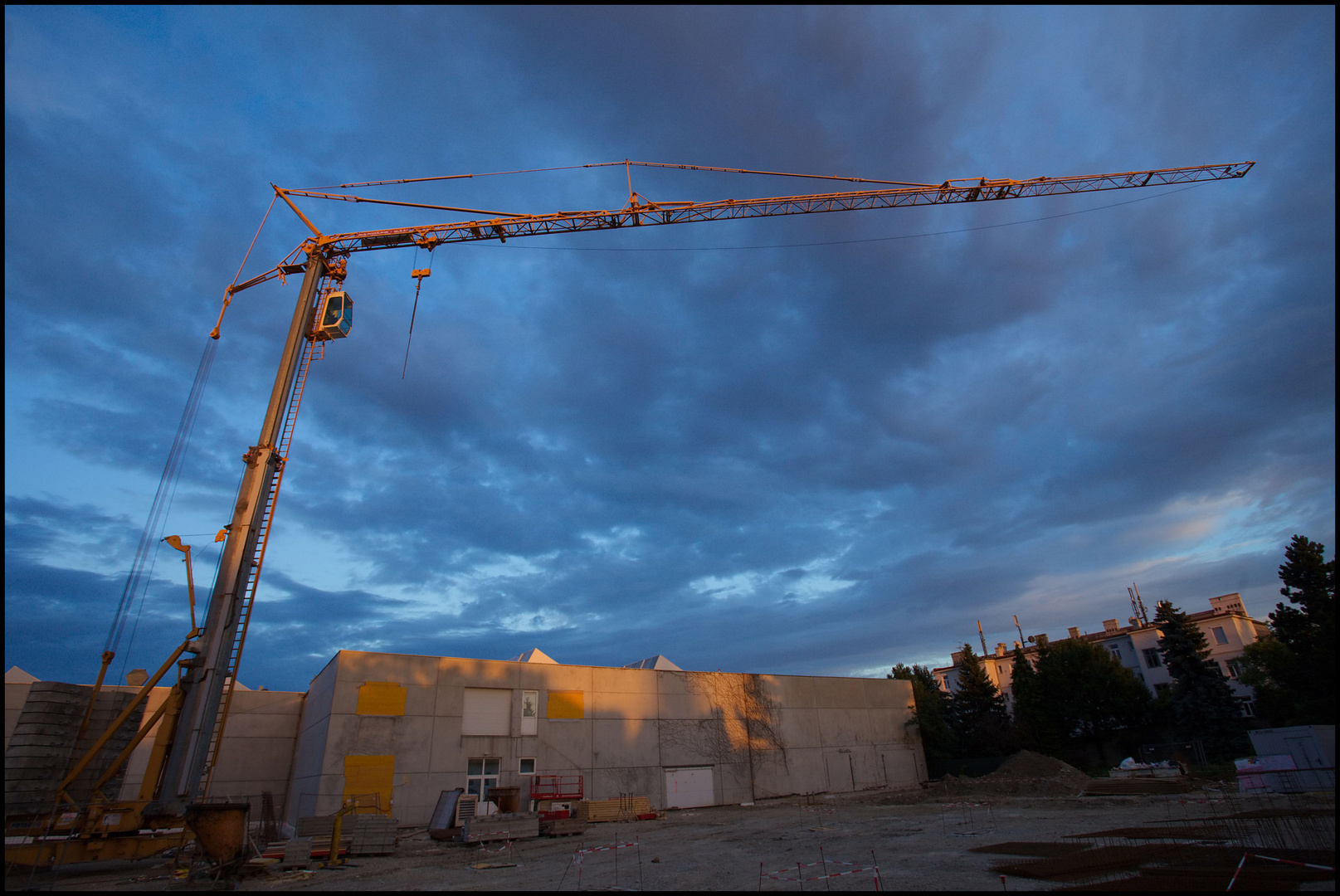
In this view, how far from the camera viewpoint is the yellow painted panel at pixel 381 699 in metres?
28.1

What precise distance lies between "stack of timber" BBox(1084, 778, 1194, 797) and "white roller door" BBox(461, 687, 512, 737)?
25.4 metres

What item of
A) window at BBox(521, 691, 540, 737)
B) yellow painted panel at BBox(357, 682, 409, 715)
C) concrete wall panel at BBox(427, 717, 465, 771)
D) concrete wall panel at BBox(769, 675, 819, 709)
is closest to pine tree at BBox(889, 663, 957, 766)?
concrete wall panel at BBox(769, 675, 819, 709)

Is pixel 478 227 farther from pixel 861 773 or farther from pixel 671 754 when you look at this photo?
pixel 861 773

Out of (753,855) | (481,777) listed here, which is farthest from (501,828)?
(753,855)

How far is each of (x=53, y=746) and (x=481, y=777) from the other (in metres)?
15.8

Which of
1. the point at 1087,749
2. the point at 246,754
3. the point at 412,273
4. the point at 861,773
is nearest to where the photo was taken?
the point at 246,754

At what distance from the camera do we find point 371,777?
27.3m

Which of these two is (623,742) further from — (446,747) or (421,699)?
(421,699)

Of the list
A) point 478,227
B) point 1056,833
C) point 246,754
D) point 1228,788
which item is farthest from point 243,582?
point 1228,788

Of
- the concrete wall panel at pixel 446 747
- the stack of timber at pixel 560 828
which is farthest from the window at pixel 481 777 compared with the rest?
the stack of timber at pixel 560 828

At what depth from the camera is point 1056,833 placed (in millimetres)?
17734

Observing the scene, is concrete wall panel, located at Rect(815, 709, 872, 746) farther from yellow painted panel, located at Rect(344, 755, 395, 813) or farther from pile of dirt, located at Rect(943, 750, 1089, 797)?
yellow painted panel, located at Rect(344, 755, 395, 813)

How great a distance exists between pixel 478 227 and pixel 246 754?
2881 centimetres

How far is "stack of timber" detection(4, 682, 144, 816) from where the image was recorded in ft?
56.6
